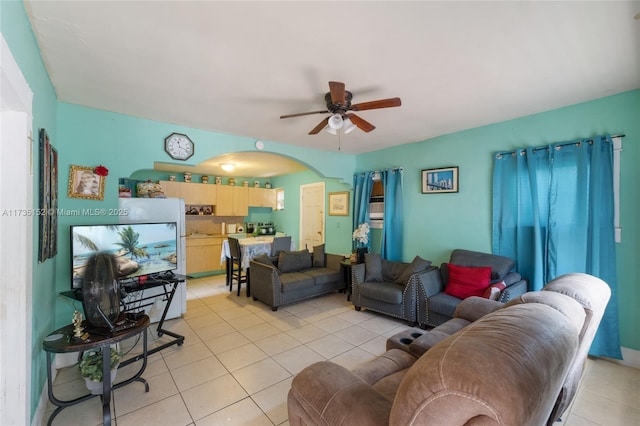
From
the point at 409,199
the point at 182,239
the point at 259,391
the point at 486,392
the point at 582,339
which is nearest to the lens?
the point at 486,392

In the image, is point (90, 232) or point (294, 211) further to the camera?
point (294, 211)

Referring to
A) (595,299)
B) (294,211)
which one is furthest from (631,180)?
(294,211)

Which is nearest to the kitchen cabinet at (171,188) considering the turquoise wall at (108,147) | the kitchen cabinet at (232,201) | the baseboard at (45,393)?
the kitchen cabinet at (232,201)

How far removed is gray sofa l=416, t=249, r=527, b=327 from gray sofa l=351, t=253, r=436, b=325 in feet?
0.35

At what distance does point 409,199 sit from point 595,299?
9.65 feet

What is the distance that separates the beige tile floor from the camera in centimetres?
188

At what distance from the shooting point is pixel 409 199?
428cm

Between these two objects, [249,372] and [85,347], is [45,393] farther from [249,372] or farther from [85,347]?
[249,372]

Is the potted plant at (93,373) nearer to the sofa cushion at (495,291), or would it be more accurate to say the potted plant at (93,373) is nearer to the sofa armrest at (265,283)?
the sofa armrest at (265,283)

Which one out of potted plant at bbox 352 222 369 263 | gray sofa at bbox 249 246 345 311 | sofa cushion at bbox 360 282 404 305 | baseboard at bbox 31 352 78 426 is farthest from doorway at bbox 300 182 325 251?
baseboard at bbox 31 352 78 426

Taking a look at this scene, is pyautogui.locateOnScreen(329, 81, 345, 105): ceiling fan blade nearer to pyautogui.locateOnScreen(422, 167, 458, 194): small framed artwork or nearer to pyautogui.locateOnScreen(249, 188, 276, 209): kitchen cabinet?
pyautogui.locateOnScreen(422, 167, 458, 194): small framed artwork

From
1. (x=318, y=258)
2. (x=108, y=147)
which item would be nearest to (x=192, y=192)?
(x=108, y=147)

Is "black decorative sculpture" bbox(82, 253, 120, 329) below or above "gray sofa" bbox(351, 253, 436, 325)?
above

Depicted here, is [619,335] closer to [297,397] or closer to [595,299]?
[595,299]
